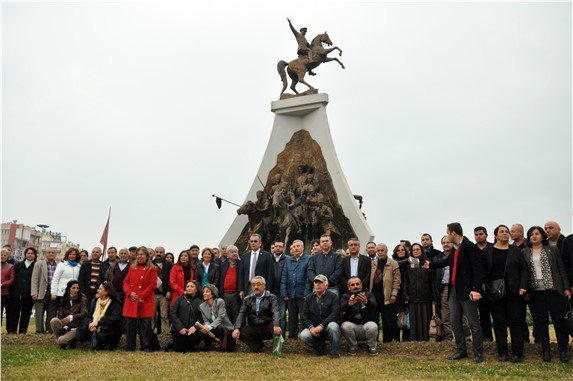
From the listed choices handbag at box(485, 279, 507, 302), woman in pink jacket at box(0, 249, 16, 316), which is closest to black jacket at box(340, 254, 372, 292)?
handbag at box(485, 279, 507, 302)

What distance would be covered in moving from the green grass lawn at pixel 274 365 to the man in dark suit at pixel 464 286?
0.26m

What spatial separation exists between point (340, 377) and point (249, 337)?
227cm

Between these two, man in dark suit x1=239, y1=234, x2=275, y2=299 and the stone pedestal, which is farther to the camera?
the stone pedestal

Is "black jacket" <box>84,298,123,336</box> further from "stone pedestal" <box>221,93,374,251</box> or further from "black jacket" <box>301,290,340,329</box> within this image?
"stone pedestal" <box>221,93,374,251</box>

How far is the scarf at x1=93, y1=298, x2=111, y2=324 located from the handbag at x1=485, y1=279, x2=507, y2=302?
5.38 metres

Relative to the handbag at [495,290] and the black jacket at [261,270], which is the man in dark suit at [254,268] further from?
the handbag at [495,290]

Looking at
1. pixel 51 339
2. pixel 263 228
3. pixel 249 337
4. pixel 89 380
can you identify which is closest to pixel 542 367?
pixel 249 337

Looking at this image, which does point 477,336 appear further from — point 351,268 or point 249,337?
point 249,337

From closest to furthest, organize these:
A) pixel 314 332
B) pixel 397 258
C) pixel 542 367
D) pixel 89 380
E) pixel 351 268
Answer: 1. pixel 89 380
2. pixel 542 367
3. pixel 314 332
4. pixel 351 268
5. pixel 397 258

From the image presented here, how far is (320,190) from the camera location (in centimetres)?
1680

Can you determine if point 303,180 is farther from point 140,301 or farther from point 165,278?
point 140,301

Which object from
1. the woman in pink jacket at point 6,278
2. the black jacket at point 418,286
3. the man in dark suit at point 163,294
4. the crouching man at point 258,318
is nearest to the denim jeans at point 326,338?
the crouching man at point 258,318

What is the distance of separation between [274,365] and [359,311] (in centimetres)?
163

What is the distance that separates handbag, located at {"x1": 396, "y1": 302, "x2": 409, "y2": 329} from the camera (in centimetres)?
939
